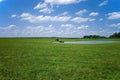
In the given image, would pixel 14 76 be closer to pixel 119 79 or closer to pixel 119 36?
pixel 119 79

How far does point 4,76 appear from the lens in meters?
9.93

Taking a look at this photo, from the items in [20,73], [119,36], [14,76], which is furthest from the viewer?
[119,36]

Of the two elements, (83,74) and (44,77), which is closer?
(44,77)

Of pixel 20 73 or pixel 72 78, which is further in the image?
pixel 20 73

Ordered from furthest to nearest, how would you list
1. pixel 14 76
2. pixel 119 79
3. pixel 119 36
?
A: pixel 119 36 → pixel 14 76 → pixel 119 79

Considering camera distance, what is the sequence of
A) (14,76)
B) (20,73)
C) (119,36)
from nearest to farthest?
(14,76) → (20,73) → (119,36)

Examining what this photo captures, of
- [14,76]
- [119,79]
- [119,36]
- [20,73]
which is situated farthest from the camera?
[119,36]

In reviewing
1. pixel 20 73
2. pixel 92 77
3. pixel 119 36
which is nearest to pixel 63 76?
pixel 92 77

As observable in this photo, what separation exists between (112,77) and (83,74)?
4.87 feet

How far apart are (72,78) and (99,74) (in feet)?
5.83

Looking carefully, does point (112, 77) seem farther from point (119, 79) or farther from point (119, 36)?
point (119, 36)

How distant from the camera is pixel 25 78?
9648 millimetres

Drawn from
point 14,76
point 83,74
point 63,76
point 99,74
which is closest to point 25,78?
point 14,76

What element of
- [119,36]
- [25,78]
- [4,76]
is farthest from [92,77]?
[119,36]
